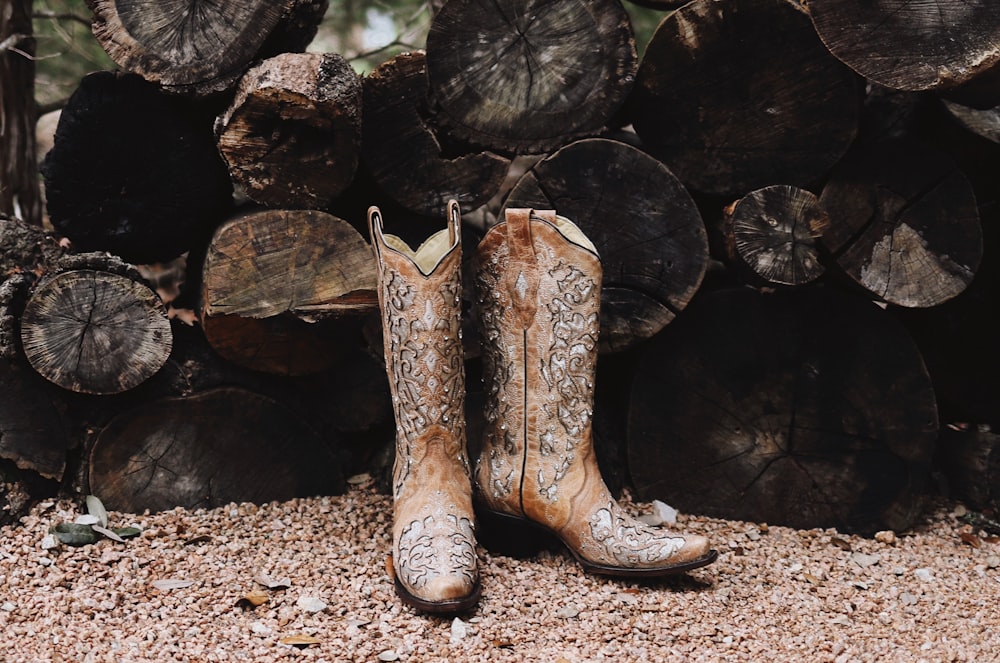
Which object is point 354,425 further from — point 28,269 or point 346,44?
point 346,44

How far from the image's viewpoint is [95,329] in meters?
2.12

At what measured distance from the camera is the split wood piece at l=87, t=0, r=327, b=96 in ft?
6.66

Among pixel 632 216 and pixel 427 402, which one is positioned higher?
pixel 632 216

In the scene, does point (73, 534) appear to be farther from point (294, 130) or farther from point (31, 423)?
point (294, 130)

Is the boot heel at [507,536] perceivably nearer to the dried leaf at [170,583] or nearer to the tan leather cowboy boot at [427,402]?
the tan leather cowboy boot at [427,402]

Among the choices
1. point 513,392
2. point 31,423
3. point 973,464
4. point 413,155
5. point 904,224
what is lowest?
point 973,464

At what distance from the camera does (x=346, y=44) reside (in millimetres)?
5133

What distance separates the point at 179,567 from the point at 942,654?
5.29 ft

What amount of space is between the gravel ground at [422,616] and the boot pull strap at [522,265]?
1.92 feet

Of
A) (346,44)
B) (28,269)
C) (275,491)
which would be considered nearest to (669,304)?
(275,491)

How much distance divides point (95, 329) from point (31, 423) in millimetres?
296

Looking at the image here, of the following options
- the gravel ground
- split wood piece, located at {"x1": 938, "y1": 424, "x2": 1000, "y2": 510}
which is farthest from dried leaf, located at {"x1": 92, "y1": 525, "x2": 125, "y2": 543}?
split wood piece, located at {"x1": 938, "y1": 424, "x2": 1000, "y2": 510}

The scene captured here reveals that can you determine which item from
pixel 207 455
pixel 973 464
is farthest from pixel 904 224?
pixel 207 455

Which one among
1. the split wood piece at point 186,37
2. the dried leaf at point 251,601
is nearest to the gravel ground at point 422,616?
the dried leaf at point 251,601
